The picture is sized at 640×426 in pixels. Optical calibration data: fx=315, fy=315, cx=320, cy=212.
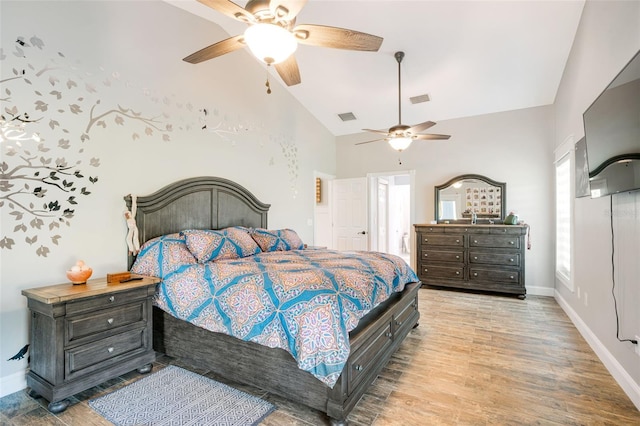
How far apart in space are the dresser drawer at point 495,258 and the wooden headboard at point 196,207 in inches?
137

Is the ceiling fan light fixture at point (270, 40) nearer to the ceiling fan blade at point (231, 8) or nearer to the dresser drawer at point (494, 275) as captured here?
the ceiling fan blade at point (231, 8)

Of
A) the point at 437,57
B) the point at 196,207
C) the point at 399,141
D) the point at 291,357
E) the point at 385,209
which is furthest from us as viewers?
the point at 385,209

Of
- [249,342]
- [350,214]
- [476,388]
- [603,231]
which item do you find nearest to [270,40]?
[249,342]

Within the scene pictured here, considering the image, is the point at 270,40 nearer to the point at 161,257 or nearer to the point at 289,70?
the point at 289,70

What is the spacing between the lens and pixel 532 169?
5.20m

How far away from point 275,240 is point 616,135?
3.31 m

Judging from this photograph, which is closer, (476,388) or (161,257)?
(476,388)

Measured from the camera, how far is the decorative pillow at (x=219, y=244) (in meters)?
3.08

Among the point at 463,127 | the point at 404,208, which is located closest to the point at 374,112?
the point at 463,127

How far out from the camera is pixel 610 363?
2617 millimetres

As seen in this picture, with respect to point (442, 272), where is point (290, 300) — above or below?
above

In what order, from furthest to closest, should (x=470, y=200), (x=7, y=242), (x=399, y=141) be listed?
1. (x=470, y=200)
2. (x=399, y=141)
3. (x=7, y=242)

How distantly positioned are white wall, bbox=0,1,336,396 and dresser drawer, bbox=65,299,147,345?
0.61 metres

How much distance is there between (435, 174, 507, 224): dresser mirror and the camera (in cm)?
539
